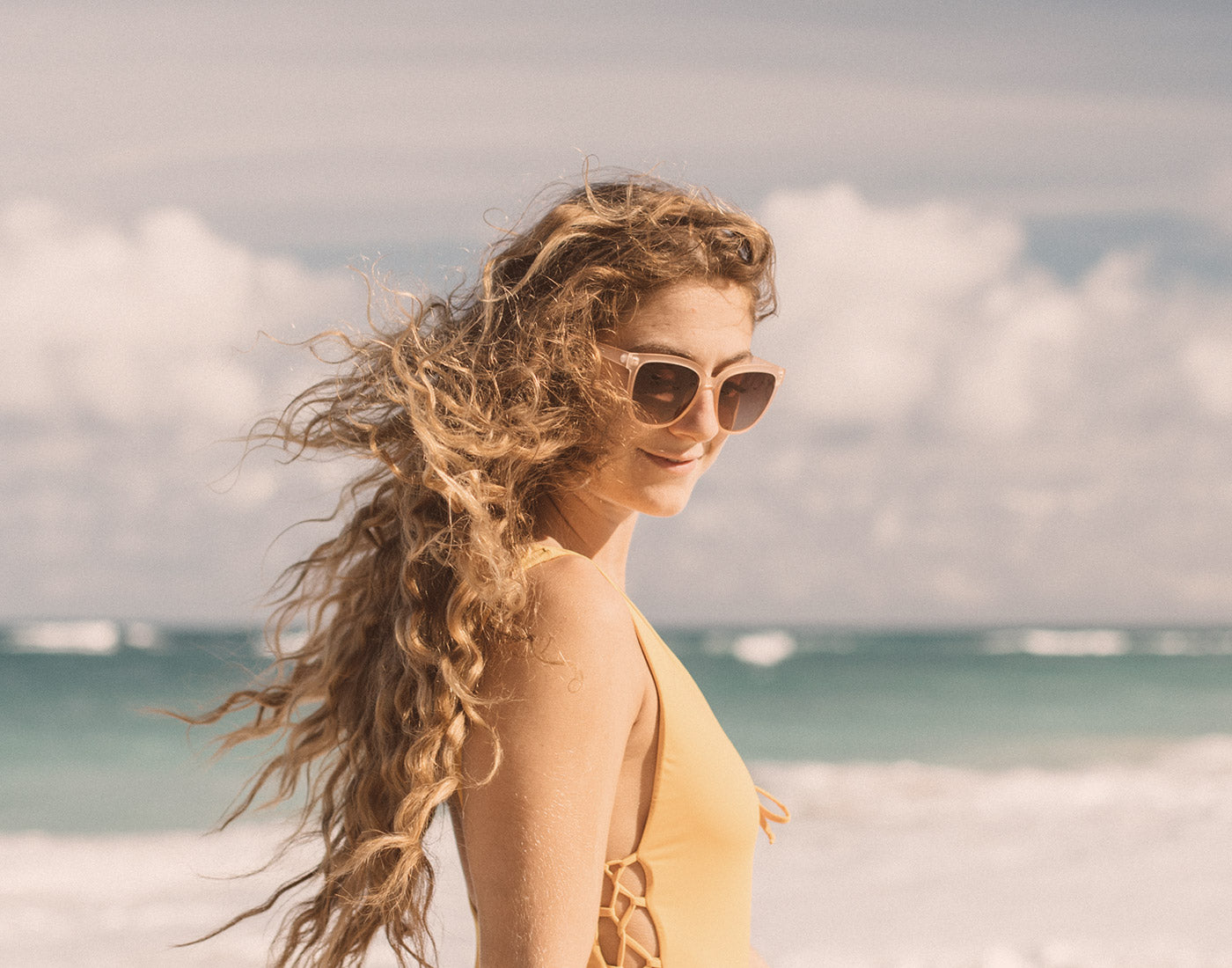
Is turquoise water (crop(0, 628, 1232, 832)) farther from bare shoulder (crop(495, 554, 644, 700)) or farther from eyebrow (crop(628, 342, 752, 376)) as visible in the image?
eyebrow (crop(628, 342, 752, 376))

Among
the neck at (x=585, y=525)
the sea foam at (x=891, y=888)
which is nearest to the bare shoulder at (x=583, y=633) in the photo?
the neck at (x=585, y=525)

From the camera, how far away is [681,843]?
6.13 feet

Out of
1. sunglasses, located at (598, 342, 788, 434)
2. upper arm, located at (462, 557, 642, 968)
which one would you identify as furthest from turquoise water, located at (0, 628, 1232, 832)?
sunglasses, located at (598, 342, 788, 434)

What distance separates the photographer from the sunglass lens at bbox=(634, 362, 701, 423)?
200cm

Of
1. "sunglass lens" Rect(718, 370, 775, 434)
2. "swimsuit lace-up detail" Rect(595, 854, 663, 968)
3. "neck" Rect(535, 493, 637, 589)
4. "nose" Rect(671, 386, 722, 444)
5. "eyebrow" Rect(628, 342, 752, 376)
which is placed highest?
"eyebrow" Rect(628, 342, 752, 376)

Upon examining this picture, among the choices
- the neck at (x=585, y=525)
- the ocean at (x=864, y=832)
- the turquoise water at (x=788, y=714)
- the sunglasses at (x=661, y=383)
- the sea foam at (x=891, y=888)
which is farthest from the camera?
the turquoise water at (x=788, y=714)

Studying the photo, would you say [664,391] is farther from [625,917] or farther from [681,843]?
[625,917]

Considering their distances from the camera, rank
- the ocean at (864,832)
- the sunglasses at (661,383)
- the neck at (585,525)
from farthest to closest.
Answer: the ocean at (864,832) < the neck at (585,525) < the sunglasses at (661,383)

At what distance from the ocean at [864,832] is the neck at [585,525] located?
0.66 metres

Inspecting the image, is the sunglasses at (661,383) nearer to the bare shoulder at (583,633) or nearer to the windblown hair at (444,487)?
the windblown hair at (444,487)

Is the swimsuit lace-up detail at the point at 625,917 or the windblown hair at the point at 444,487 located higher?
the windblown hair at the point at 444,487

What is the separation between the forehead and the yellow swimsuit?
43cm

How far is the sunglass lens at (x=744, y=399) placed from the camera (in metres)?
2.09

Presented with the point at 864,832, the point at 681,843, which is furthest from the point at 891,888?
the point at 681,843
